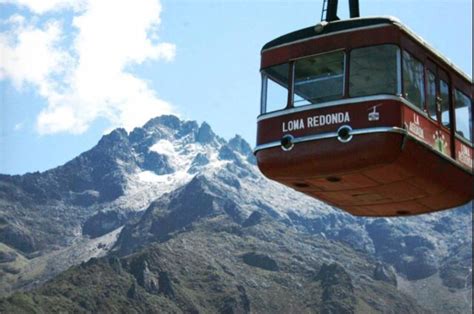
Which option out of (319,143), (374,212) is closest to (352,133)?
(319,143)

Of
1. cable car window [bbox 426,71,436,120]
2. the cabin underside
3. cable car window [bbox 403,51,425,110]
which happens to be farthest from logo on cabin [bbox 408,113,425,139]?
cable car window [bbox 426,71,436,120]

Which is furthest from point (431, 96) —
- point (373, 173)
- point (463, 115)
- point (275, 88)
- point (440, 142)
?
point (275, 88)

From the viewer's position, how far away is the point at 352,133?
21672mm

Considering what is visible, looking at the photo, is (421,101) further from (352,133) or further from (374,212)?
(374,212)

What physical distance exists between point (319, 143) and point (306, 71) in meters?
2.50

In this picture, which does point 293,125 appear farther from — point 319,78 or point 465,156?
point 465,156

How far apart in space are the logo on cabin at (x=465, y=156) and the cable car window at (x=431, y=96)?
2061 millimetres

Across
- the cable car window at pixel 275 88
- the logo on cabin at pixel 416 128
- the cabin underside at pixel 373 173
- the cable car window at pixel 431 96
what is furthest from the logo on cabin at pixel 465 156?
the cable car window at pixel 275 88

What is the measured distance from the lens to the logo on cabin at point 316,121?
21875mm

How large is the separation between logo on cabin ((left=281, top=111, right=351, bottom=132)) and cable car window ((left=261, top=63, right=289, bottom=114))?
32.6 inches

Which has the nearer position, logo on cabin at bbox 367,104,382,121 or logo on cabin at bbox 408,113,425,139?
logo on cabin at bbox 367,104,382,121

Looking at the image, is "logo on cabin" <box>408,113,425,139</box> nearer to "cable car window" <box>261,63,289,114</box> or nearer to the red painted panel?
the red painted panel

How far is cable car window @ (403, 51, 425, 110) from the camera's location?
22.4 metres

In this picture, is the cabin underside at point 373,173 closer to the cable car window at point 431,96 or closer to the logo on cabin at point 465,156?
the logo on cabin at point 465,156
